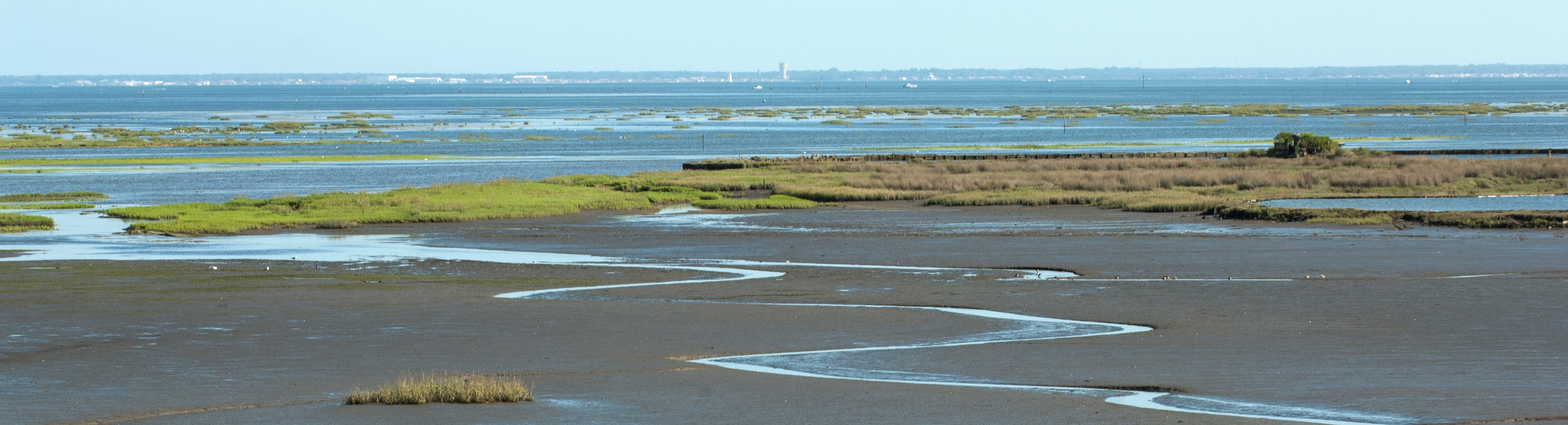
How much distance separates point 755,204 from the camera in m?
54.6

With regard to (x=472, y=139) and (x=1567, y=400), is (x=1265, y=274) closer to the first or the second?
(x=1567, y=400)

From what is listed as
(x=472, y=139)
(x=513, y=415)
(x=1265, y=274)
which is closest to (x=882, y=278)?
(x=1265, y=274)

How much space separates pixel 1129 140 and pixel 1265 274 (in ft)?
272

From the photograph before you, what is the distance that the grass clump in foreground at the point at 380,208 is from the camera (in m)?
46.0

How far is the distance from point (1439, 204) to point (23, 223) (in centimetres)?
5032

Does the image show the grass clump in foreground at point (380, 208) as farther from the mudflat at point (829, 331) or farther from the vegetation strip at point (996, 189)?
the mudflat at point (829, 331)

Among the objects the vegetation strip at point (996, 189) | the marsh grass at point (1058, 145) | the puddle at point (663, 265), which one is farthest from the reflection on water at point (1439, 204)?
the marsh grass at point (1058, 145)

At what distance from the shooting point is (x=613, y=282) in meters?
31.2

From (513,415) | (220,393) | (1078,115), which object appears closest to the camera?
(513,415)

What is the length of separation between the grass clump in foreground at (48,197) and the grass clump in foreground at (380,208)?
721cm

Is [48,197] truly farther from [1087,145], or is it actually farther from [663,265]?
[1087,145]

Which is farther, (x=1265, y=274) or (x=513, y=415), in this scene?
(x=1265, y=274)

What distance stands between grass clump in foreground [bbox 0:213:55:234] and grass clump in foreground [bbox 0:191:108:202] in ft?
36.0

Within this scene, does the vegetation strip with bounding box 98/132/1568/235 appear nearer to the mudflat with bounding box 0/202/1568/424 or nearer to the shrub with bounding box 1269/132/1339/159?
the shrub with bounding box 1269/132/1339/159
